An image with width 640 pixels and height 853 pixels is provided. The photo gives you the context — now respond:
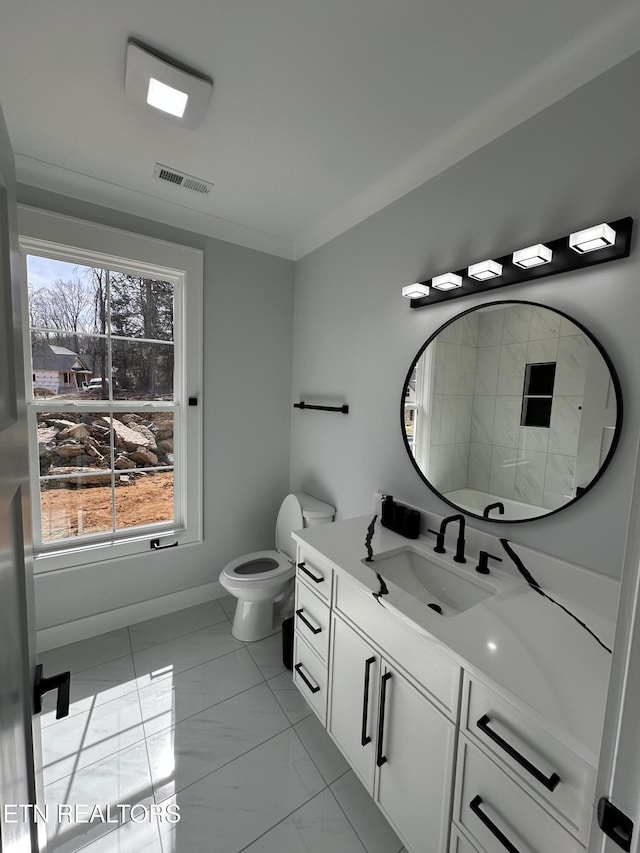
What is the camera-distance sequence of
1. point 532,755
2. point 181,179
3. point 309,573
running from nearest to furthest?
point 532,755
point 309,573
point 181,179

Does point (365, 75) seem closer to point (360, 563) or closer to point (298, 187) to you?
point (298, 187)

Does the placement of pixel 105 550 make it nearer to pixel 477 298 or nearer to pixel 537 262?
pixel 477 298

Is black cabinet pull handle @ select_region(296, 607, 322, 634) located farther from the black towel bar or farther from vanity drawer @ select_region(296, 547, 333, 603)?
the black towel bar

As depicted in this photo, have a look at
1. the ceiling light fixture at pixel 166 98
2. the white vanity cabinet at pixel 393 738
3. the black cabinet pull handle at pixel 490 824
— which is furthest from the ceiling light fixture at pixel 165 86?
the black cabinet pull handle at pixel 490 824

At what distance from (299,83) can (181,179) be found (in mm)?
859

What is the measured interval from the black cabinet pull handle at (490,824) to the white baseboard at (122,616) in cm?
202

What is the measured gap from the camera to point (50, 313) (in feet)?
6.28

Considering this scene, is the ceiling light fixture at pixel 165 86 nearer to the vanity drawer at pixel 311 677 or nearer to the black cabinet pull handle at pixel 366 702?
the black cabinet pull handle at pixel 366 702

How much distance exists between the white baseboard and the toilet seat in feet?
1.52

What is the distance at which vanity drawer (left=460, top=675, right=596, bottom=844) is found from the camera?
0.69 metres

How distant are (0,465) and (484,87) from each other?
178 centimetres

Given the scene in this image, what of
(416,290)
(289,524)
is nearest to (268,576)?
(289,524)

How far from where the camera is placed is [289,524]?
234 centimetres

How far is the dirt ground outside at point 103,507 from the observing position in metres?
2.02
